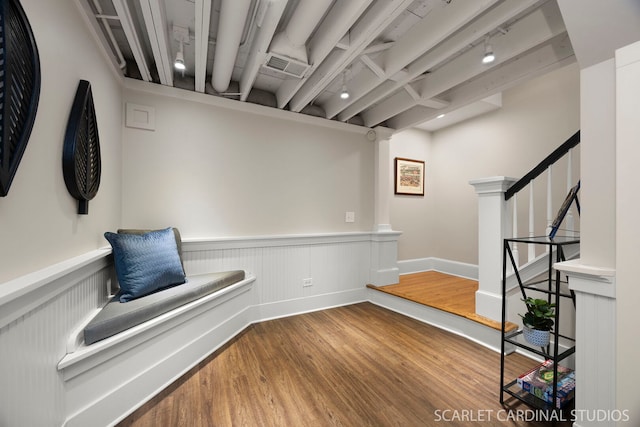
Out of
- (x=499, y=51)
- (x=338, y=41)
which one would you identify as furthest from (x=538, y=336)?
(x=338, y=41)

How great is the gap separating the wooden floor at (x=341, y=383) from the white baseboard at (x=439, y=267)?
165cm

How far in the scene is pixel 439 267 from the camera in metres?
4.27

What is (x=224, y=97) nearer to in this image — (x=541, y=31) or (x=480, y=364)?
(x=541, y=31)

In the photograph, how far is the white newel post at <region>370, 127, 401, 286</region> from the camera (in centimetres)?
340

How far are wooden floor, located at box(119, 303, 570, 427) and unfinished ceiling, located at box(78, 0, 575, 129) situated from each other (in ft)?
7.47

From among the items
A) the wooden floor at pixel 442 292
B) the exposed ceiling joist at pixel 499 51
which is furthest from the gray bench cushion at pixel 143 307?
the exposed ceiling joist at pixel 499 51

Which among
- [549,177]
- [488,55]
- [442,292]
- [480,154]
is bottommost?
[442,292]

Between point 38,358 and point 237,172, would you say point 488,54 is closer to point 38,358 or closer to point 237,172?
point 237,172

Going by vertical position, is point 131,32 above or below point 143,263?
above

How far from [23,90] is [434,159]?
181 inches

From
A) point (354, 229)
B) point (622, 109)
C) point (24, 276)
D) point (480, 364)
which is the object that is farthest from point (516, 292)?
point (24, 276)

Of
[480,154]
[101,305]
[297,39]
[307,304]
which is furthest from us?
[480,154]

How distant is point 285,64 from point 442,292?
295cm

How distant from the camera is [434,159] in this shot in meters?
4.39
